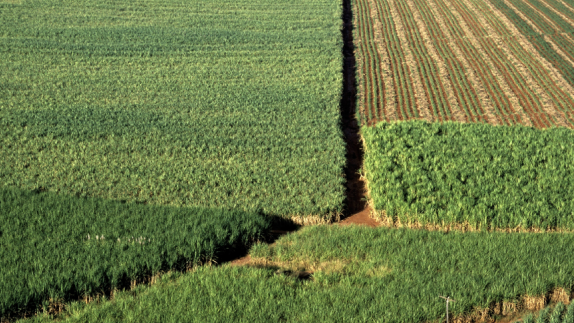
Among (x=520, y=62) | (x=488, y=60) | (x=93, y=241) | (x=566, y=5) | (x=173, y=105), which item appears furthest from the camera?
(x=566, y=5)

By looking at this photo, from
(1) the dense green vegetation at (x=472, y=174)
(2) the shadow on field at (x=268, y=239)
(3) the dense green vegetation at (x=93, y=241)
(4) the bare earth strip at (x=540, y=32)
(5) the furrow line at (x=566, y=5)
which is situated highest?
(5) the furrow line at (x=566, y=5)

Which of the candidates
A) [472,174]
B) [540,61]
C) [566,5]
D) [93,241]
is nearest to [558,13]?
[566,5]

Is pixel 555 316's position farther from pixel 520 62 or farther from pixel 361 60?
pixel 520 62

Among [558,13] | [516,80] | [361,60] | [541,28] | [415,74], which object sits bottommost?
[516,80]

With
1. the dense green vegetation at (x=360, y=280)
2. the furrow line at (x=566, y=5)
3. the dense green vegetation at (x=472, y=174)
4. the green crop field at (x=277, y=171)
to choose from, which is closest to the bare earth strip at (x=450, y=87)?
the green crop field at (x=277, y=171)

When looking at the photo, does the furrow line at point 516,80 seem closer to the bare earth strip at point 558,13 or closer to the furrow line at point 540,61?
the furrow line at point 540,61
